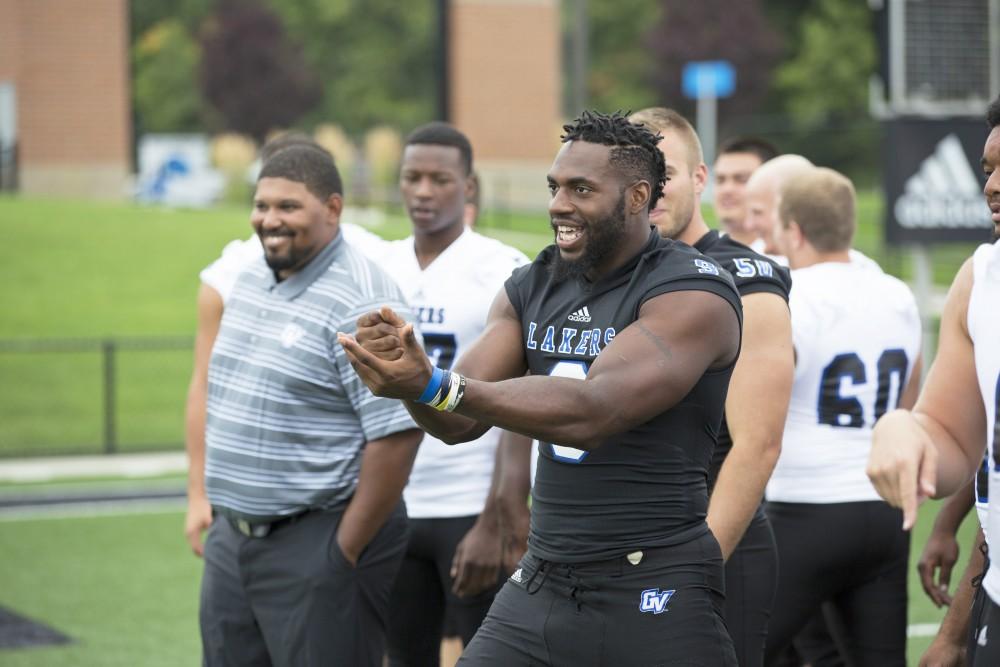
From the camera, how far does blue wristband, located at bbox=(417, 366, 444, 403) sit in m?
3.30

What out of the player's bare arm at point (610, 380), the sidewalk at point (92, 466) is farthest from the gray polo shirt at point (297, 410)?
the sidewalk at point (92, 466)

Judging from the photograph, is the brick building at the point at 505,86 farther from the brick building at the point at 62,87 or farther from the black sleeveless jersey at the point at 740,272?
the black sleeveless jersey at the point at 740,272

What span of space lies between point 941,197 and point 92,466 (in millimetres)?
8784

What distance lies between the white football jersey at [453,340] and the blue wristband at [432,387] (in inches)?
96.3

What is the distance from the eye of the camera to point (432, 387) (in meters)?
3.31

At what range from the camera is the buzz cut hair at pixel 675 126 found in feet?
15.9

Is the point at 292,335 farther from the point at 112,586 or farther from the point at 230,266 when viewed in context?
the point at 112,586

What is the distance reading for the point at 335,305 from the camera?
4.88 m

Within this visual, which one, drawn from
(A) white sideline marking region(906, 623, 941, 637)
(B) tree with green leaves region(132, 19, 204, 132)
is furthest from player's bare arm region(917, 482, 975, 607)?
(B) tree with green leaves region(132, 19, 204, 132)

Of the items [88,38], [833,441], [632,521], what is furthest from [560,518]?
[88,38]

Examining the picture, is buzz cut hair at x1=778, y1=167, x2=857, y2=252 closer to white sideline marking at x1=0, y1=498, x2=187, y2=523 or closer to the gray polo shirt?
the gray polo shirt

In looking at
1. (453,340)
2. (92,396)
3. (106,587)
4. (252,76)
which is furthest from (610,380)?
(252,76)

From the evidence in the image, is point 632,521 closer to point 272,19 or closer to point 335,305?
point 335,305

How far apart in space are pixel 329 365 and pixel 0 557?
622 cm
